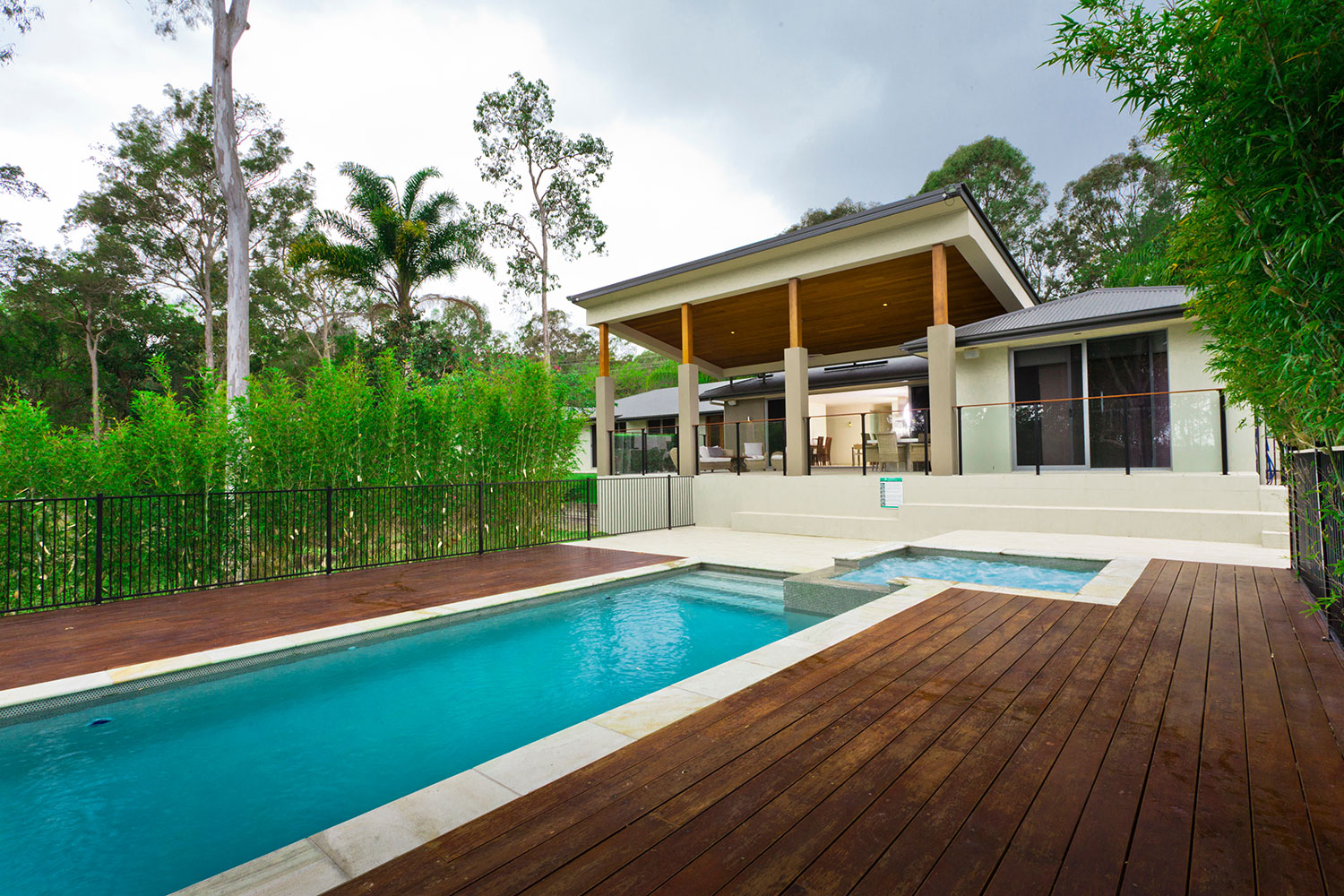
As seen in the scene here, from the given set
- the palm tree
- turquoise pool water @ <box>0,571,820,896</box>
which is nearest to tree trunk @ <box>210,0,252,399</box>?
the palm tree

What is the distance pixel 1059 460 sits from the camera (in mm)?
9102

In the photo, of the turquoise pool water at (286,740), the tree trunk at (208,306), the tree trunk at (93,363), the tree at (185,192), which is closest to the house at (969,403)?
the turquoise pool water at (286,740)

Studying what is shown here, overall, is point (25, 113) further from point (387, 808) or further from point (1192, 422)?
point (1192, 422)

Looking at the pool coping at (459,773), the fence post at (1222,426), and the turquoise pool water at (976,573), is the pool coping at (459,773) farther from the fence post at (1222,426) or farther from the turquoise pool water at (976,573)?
the fence post at (1222,426)

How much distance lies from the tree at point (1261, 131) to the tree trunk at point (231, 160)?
11.4 meters

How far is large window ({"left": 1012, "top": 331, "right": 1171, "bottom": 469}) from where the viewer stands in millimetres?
8570

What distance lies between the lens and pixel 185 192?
71.1ft

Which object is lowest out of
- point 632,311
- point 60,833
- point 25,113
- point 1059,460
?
point 60,833

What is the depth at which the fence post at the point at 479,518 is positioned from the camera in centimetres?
786

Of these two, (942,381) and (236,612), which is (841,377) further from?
(236,612)

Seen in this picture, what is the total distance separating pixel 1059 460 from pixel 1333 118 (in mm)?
8340

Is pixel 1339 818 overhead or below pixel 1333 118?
below

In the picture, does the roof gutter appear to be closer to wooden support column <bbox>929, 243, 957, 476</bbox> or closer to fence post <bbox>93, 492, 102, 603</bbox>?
wooden support column <bbox>929, 243, 957, 476</bbox>

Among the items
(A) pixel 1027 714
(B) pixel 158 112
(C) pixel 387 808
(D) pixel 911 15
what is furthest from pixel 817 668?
(D) pixel 911 15
